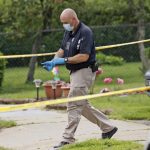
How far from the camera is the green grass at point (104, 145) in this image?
6.94 meters

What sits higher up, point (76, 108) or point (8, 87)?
point (76, 108)

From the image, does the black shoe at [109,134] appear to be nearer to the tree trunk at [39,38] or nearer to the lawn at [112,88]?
the lawn at [112,88]

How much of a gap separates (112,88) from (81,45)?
8641mm

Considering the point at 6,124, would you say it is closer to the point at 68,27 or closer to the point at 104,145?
the point at 68,27

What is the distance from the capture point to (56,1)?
1906 cm

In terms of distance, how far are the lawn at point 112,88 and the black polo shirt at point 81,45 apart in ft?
9.07

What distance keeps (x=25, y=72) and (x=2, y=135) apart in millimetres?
13184

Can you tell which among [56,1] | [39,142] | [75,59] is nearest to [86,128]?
[39,142]

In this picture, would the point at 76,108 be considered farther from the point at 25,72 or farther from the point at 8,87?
the point at 25,72

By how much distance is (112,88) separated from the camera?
52.9ft

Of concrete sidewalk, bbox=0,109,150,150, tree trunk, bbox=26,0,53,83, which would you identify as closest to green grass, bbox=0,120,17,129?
concrete sidewalk, bbox=0,109,150,150

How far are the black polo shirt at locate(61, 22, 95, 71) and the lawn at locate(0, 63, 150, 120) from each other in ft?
9.07

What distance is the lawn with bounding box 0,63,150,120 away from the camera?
35.7 ft

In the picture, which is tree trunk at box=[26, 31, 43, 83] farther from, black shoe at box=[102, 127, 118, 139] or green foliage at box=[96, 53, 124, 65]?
black shoe at box=[102, 127, 118, 139]
